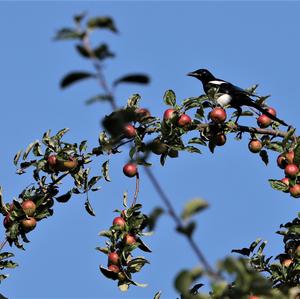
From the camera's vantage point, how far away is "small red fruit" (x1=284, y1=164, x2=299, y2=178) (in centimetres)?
529

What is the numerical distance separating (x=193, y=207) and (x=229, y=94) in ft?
16.6

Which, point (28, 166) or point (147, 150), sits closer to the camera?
point (147, 150)

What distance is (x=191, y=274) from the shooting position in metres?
2.06

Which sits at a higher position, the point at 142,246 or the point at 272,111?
the point at 272,111

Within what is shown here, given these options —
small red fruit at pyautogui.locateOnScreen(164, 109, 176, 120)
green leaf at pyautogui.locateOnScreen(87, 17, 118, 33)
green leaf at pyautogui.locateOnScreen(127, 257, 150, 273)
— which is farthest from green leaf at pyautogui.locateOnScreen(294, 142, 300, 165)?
green leaf at pyautogui.locateOnScreen(87, 17, 118, 33)

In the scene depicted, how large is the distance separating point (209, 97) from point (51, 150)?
3.91 ft

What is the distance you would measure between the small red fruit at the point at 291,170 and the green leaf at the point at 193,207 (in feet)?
10.8

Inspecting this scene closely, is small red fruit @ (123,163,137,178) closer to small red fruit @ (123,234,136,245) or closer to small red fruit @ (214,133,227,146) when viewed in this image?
small red fruit @ (123,234,136,245)

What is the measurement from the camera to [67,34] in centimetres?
201

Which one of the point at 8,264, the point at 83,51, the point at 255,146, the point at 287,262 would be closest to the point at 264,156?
the point at 255,146

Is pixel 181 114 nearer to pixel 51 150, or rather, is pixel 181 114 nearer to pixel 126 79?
pixel 51 150

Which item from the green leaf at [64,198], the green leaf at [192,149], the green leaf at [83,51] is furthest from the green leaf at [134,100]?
the green leaf at [83,51]

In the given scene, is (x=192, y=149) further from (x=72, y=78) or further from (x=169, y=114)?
(x=72, y=78)

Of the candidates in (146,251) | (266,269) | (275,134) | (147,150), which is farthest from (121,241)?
(147,150)
